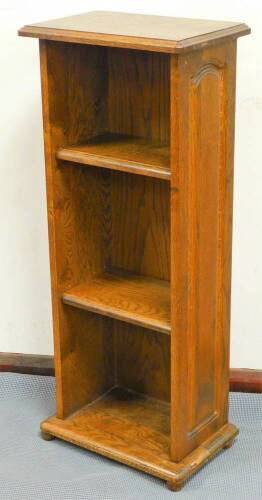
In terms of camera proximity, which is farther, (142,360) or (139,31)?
(142,360)

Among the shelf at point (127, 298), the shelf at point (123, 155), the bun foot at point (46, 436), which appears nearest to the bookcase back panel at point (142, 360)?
the shelf at point (127, 298)

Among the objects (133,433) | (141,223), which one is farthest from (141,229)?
(133,433)

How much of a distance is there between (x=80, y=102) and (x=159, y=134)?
0.66 ft

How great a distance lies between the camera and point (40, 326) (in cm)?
270

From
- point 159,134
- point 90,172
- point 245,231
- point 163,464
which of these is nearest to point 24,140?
point 90,172

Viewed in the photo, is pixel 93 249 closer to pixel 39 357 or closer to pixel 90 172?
pixel 90 172

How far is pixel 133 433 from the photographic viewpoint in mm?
2361

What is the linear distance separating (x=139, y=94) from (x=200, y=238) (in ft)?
1.31

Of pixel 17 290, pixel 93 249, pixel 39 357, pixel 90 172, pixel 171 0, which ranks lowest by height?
pixel 39 357

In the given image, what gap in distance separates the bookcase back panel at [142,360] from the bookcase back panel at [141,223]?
0.19 m

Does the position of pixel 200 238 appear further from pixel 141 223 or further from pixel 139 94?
pixel 139 94

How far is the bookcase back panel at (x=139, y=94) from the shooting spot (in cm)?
219

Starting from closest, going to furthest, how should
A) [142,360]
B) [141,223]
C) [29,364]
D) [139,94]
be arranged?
[139,94] < [141,223] < [142,360] < [29,364]

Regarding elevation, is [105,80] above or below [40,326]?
above
